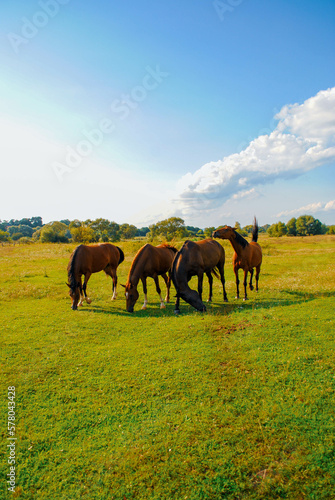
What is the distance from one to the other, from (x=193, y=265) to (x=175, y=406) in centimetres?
614

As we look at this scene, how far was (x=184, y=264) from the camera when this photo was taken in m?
10.2

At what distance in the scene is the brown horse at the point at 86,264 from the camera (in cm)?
1111

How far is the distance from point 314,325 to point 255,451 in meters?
5.44

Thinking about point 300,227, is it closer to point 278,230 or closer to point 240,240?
point 278,230

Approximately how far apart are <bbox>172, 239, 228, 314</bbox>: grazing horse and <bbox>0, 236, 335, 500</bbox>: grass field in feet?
2.64

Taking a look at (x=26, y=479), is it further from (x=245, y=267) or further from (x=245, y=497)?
(x=245, y=267)

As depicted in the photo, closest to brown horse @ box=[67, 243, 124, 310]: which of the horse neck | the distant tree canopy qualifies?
the horse neck

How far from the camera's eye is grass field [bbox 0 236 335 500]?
3.51 m

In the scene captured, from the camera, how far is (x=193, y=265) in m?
10.4

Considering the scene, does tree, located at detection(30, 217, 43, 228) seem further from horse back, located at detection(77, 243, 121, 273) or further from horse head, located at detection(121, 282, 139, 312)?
horse head, located at detection(121, 282, 139, 312)

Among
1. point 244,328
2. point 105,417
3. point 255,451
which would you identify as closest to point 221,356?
point 244,328

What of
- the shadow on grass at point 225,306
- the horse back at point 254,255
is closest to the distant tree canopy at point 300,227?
the horse back at point 254,255

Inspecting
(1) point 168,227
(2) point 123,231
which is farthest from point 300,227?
(2) point 123,231

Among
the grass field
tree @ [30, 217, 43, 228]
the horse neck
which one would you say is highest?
tree @ [30, 217, 43, 228]
